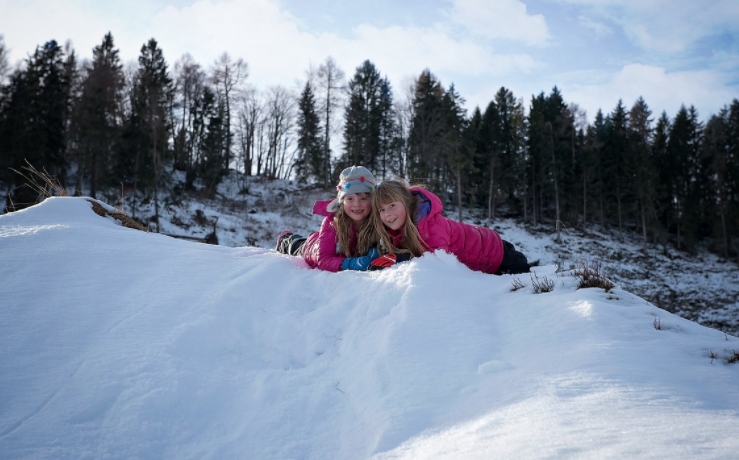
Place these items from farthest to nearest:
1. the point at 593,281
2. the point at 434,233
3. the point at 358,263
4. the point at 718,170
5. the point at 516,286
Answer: the point at 718,170 → the point at 434,233 → the point at 358,263 → the point at 516,286 → the point at 593,281

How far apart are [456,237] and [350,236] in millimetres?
1184

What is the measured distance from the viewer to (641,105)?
34562 mm

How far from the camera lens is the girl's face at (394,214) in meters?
3.86

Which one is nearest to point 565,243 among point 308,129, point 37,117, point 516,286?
point 308,129

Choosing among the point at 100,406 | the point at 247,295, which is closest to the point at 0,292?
the point at 100,406

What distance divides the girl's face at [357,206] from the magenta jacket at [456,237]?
21.6 inches

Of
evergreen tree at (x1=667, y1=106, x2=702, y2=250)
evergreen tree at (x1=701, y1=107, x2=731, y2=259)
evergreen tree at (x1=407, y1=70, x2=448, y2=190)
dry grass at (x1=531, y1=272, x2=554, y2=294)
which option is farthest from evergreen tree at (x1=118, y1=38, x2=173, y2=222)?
evergreen tree at (x1=701, y1=107, x2=731, y2=259)

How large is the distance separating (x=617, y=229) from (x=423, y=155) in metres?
19.4

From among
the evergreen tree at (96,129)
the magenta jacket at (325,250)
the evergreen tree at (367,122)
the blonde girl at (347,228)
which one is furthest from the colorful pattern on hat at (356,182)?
the evergreen tree at (367,122)

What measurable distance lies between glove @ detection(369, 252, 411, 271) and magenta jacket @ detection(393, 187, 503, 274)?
1.41 feet

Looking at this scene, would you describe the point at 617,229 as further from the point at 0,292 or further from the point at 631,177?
the point at 0,292

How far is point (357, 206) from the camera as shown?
4227mm

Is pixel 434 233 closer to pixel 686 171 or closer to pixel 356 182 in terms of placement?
pixel 356 182

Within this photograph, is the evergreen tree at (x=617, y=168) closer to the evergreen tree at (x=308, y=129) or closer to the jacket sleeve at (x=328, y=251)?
the evergreen tree at (x=308, y=129)
